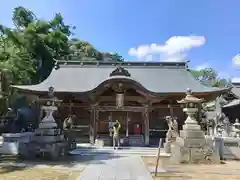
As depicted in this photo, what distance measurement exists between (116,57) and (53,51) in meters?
27.8

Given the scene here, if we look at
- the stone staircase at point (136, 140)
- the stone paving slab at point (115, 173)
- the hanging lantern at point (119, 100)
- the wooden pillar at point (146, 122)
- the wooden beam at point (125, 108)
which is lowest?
the stone paving slab at point (115, 173)

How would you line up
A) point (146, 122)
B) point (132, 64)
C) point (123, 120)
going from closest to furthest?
point (146, 122) < point (123, 120) < point (132, 64)

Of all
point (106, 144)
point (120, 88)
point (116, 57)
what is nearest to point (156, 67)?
point (120, 88)

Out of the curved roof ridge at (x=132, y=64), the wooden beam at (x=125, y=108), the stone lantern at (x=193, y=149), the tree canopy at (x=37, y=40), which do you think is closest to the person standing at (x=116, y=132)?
the wooden beam at (x=125, y=108)

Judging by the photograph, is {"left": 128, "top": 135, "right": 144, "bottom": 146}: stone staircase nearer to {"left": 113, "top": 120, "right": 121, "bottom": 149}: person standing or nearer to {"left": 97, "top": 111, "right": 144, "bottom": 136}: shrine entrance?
{"left": 97, "top": 111, "right": 144, "bottom": 136}: shrine entrance

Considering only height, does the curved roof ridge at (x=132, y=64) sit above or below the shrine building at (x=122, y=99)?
above

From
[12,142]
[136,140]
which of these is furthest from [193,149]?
[12,142]

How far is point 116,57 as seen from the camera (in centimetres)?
5872

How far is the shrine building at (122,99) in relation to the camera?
17.7 m

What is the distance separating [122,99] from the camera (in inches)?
717

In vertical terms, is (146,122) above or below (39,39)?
below

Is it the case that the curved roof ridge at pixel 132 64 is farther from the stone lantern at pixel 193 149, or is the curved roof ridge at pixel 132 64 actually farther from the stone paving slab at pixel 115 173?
the stone paving slab at pixel 115 173

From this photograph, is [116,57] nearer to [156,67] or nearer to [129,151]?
[156,67]

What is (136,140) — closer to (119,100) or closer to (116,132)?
(119,100)
